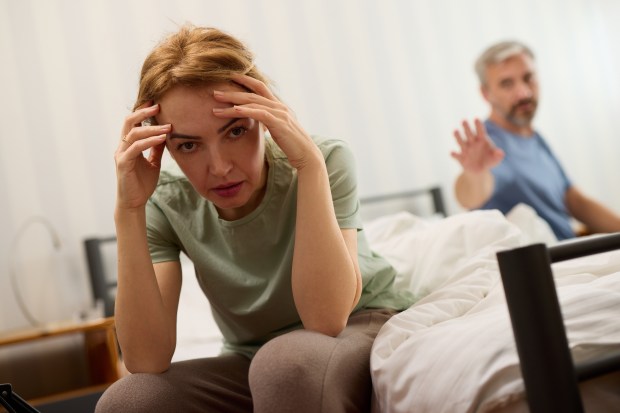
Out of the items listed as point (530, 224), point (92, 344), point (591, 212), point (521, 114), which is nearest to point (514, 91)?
point (521, 114)

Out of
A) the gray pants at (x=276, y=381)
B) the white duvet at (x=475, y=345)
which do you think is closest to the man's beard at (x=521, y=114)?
the white duvet at (x=475, y=345)

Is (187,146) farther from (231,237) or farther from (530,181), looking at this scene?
(530,181)

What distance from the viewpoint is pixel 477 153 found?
8.47 ft

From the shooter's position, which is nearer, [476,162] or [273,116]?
[273,116]

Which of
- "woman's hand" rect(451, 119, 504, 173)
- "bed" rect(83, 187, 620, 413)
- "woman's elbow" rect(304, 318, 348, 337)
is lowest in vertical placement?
"bed" rect(83, 187, 620, 413)

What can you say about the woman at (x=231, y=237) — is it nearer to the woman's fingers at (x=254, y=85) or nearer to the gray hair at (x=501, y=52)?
the woman's fingers at (x=254, y=85)

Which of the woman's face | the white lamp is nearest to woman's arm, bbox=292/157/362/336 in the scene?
the woman's face

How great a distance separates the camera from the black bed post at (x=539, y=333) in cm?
91

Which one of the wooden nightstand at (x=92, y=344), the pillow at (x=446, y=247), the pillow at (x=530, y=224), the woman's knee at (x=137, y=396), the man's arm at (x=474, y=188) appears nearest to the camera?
the woman's knee at (x=137, y=396)

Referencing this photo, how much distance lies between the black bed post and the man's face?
2.31 metres

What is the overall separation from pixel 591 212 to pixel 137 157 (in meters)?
2.14

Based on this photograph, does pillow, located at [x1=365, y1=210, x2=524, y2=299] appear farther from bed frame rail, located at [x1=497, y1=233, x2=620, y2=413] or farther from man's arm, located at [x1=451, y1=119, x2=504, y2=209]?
bed frame rail, located at [x1=497, y1=233, x2=620, y2=413]

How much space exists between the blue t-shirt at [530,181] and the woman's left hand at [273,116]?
157cm

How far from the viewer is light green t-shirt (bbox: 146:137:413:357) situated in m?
1.43
